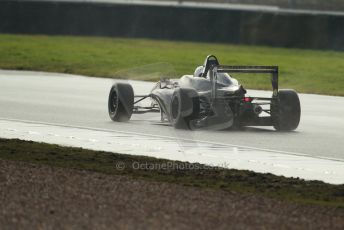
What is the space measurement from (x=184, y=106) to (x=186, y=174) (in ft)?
12.1

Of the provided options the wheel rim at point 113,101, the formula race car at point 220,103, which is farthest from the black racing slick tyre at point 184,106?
the wheel rim at point 113,101

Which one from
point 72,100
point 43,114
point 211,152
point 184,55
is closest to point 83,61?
point 184,55

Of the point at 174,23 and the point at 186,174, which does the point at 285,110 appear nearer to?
the point at 186,174

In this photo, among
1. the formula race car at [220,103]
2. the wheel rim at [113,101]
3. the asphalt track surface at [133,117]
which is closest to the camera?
the asphalt track surface at [133,117]

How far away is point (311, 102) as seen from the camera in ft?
71.4

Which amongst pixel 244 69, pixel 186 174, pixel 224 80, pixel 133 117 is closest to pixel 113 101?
pixel 133 117

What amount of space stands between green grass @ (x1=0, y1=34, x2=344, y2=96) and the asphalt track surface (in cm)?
310

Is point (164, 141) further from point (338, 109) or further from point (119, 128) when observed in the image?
point (338, 109)

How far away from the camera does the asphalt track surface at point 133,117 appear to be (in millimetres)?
14859

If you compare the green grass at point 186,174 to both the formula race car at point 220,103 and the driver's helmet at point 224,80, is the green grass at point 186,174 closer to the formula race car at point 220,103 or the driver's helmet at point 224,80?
the formula race car at point 220,103

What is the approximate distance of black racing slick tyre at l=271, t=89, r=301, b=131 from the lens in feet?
52.7

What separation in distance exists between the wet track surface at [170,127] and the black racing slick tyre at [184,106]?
16cm

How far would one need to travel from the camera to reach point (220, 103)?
51.8ft

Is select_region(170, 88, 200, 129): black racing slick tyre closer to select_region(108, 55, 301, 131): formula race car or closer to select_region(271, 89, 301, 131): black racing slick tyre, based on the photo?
select_region(108, 55, 301, 131): formula race car
